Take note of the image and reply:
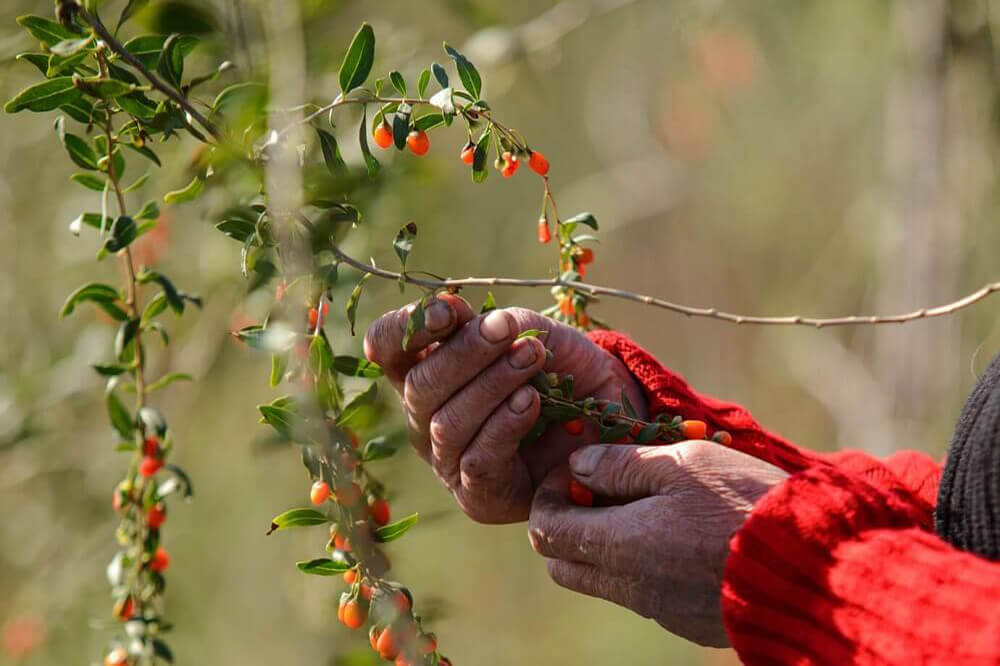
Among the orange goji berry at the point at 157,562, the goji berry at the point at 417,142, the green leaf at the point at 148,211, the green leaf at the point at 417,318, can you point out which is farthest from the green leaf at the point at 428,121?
the orange goji berry at the point at 157,562

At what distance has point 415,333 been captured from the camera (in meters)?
0.95

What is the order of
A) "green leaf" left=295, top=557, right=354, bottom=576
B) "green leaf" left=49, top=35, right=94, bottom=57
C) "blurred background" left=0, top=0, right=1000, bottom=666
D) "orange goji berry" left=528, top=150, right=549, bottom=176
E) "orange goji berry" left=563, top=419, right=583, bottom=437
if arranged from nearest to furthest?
"green leaf" left=49, top=35, right=94, bottom=57 → "green leaf" left=295, top=557, right=354, bottom=576 → "orange goji berry" left=528, top=150, right=549, bottom=176 → "orange goji berry" left=563, top=419, right=583, bottom=437 → "blurred background" left=0, top=0, right=1000, bottom=666

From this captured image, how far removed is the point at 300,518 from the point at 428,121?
35 centimetres

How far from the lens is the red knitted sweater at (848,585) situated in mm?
757

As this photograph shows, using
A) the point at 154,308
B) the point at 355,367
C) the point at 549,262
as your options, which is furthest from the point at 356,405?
the point at 549,262

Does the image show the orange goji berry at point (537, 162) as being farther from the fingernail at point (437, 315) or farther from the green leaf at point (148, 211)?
the green leaf at point (148, 211)

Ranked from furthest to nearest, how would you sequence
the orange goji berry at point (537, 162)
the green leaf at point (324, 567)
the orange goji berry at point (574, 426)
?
the orange goji berry at point (574, 426)
the orange goji berry at point (537, 162)
the green leaf at point (324, 567)

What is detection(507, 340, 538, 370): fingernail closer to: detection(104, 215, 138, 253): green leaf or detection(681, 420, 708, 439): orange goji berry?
detection(681, 420, 708, 439): orange goji berry

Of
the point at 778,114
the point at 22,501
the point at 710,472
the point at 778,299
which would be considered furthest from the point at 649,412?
the point at 778,114

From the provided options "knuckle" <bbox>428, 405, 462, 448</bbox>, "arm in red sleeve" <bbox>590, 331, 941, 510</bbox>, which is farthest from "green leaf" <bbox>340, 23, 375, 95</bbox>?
"arm in red sleeve" <bbox>590, 331, 941, 510</bbox>

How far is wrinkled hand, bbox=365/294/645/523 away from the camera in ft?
3.14

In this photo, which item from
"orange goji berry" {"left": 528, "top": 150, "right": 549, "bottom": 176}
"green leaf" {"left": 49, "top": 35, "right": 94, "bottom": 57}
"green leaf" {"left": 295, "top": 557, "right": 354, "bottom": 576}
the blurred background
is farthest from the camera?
the blurred background

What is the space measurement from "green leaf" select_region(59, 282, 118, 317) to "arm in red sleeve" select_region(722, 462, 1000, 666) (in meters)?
0.60

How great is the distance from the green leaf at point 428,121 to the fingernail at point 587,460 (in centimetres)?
34
